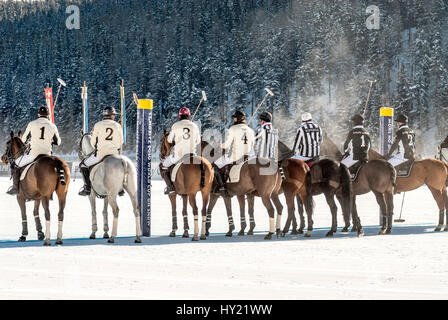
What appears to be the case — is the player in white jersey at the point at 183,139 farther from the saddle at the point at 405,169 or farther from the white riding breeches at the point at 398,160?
the saddle at the point at 405,169

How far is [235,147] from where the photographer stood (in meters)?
12.5

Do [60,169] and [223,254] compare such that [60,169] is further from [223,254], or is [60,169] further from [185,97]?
[185,97]

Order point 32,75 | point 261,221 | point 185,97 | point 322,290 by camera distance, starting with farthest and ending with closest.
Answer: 1. point 32,75
2. point 185,97
3. point 261,221
4. point 322,290

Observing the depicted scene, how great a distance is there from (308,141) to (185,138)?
9.34 ft

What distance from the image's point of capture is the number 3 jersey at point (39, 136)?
11609 millimetres

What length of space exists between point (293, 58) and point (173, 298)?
261 ft

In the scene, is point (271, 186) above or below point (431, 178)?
below

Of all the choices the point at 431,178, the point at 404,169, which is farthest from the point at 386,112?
the point at 431,178

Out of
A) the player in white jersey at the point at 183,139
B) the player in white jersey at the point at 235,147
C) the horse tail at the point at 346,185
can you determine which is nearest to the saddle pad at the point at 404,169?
the horse tail at the point at 346,185

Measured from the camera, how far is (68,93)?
9388cm

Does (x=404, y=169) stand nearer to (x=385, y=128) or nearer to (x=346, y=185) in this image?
(x=385, y=128)

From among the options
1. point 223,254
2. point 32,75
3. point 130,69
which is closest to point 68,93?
point 130,69

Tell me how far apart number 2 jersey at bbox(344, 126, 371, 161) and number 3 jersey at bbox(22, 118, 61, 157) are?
6.28 m

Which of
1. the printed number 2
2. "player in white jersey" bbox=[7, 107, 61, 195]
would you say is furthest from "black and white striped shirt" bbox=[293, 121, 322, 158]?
"player in white jersey" bbox=[7, 107, 61, 195]
